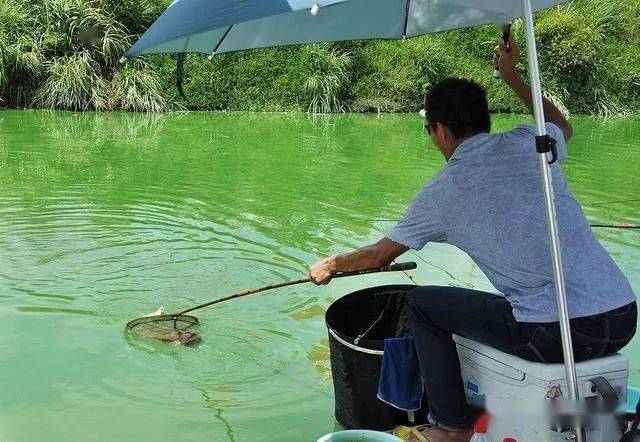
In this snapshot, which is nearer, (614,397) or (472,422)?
(614,397)

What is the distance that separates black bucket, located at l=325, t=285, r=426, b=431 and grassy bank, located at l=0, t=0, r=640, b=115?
51.4 feet

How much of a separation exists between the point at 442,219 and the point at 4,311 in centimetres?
287

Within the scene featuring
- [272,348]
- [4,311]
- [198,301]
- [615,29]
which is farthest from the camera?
[615,29]

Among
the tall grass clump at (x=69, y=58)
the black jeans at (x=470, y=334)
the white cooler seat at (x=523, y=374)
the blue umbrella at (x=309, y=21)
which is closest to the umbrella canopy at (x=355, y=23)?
the blue umbrella at (x=309, y=21)

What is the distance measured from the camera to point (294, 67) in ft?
65.0

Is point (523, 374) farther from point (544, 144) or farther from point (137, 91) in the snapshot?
point (137, 91)

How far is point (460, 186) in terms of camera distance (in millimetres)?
2084

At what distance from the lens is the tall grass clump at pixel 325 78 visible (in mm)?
19062

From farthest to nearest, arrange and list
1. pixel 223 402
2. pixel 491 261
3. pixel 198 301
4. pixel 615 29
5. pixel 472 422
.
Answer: pixel 615 29 < pixel 198 301 < pixel 223 402 < pixel 472 422 < pixel 491 261

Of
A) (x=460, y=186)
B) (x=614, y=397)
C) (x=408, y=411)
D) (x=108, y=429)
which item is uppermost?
(x=460, y=186)

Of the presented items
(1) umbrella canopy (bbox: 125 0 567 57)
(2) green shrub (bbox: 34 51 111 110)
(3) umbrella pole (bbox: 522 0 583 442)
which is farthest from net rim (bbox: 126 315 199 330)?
(2) green shrub (bbox: 34 51 111 110)

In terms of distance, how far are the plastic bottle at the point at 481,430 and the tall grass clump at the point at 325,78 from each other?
56.4 ft

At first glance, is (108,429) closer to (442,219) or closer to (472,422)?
(472,422)

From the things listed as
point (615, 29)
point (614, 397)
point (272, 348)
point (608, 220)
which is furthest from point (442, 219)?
point (615, 29)
